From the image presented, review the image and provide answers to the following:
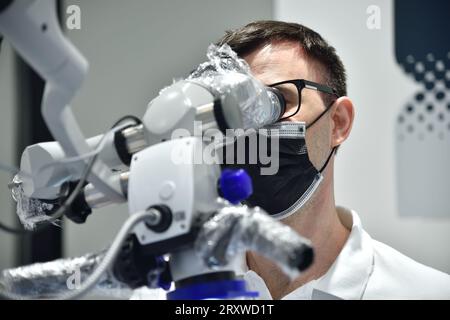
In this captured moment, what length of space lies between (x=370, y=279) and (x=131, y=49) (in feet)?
3.90

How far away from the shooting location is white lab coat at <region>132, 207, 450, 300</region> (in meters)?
1.40

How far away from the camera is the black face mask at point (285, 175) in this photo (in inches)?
52.2

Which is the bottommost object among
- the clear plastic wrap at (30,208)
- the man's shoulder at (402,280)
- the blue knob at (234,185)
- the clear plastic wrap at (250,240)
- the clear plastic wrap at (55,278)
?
the man's shoulder at (402,280)

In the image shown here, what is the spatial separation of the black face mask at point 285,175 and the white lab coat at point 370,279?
20 cm

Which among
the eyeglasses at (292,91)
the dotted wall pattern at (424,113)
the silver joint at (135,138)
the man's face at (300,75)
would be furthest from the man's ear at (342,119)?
the silver joint at (135,138)

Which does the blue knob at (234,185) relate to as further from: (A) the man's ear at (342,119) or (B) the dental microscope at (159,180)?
(A) the man's ear at (342,119)

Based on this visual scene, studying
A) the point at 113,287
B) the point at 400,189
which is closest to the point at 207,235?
the point at 113,287

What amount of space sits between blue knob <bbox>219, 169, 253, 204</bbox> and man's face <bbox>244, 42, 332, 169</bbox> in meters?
0.68

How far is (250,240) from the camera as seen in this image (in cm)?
69

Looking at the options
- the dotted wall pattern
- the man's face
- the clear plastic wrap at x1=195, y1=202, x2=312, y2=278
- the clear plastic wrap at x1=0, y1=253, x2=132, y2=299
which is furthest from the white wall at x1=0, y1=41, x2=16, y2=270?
the clear plastic wrap at x1=195, y1=202, x2=312, y2=278

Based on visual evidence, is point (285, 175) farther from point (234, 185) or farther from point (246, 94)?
point (234, 185)

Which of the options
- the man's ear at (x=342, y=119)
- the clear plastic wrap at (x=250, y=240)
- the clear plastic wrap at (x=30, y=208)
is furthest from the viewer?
the man's ear at (x=342, y=119)

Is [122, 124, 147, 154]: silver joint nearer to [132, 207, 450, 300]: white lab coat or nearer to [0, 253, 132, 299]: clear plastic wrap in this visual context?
[0, 253, 132, 299]: clear plastic wrap

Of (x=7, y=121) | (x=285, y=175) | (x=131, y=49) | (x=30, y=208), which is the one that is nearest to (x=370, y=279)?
(x=285, y=175)
